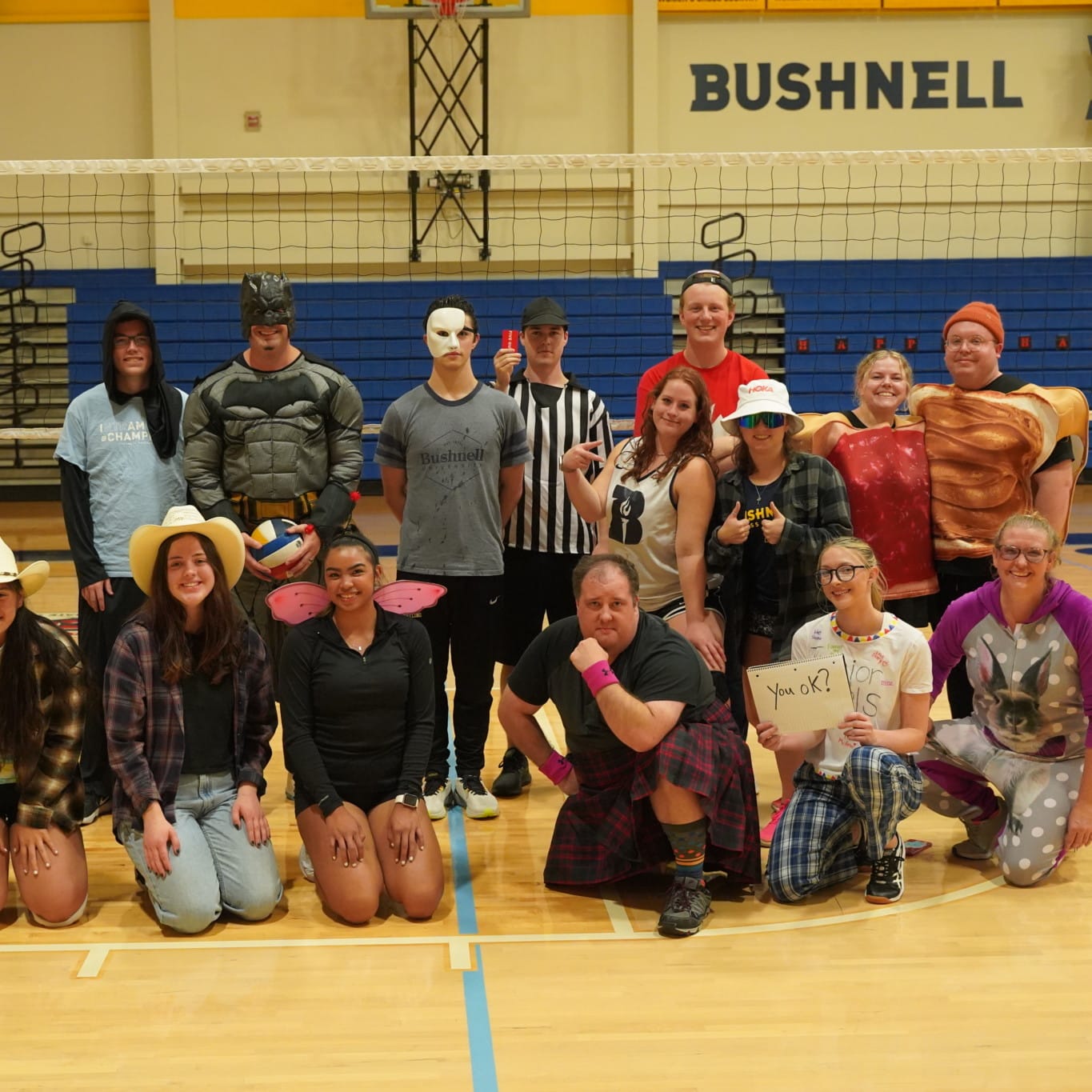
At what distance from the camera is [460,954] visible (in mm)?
3770

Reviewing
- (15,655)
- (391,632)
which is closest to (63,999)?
(15,655)

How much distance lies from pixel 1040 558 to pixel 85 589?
10.9 ft

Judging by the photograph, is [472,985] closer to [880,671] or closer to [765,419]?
[880,671]

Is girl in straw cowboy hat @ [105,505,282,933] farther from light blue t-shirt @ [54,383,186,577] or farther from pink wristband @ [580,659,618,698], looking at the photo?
pink wristband @ [580,659,618,698]

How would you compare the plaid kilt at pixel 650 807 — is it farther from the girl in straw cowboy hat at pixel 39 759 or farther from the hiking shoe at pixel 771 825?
the girl in straw cowboy hat at pixel 39 759

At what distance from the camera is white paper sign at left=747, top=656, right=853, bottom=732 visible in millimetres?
4082

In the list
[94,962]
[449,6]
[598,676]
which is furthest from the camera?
[449,6]

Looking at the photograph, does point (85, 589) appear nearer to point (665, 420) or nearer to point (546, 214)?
point (665, 420)

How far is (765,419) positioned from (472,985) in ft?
6.71

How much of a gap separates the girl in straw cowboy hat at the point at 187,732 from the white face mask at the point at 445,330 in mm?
1071

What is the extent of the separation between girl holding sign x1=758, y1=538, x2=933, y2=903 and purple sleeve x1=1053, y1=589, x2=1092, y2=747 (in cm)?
47

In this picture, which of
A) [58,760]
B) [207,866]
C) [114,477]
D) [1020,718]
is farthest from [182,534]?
[1020,718]

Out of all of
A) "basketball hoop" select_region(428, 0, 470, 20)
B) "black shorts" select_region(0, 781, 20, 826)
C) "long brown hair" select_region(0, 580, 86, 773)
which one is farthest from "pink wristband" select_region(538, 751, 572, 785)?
"basketball hoop" select_region(428, 0, 470, 20)

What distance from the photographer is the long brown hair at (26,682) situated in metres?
3.94
